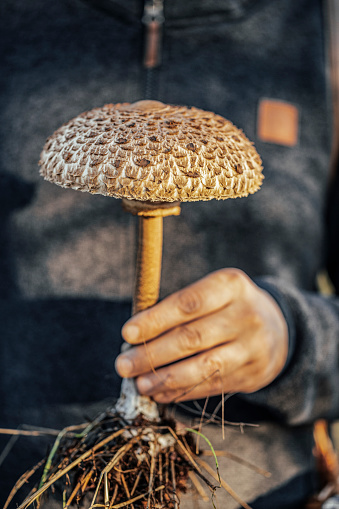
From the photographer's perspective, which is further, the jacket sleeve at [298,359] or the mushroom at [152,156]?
the jacket sleeve at [298,359]

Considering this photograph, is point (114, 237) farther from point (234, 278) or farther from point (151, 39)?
point (151, 39)

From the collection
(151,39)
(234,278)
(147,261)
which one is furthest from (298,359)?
(151,39)

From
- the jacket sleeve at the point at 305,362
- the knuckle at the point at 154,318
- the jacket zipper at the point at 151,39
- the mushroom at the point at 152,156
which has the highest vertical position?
the jacket zipper at the point at 151,39

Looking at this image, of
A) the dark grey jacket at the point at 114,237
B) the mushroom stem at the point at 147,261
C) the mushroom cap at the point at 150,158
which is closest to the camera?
the mushroom cap at the point at 150,158

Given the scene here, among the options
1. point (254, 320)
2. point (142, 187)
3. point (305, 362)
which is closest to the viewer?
point (142, 187)

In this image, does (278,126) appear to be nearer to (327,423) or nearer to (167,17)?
(167,17)

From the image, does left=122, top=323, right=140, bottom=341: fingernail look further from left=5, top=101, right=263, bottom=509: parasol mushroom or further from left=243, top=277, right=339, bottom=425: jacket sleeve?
left=243, top=277, right=339, bottom=425: jacket sleeve

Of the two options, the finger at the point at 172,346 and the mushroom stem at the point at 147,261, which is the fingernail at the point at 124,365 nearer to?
the finger at the point at 172,346

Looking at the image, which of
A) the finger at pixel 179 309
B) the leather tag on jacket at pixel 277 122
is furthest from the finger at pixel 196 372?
the leather tag on jacket at pixel 277 122

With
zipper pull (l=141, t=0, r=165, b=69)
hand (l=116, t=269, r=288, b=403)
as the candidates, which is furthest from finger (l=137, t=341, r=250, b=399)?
zipper pull (l=141, t=0, r=165, b=69)
